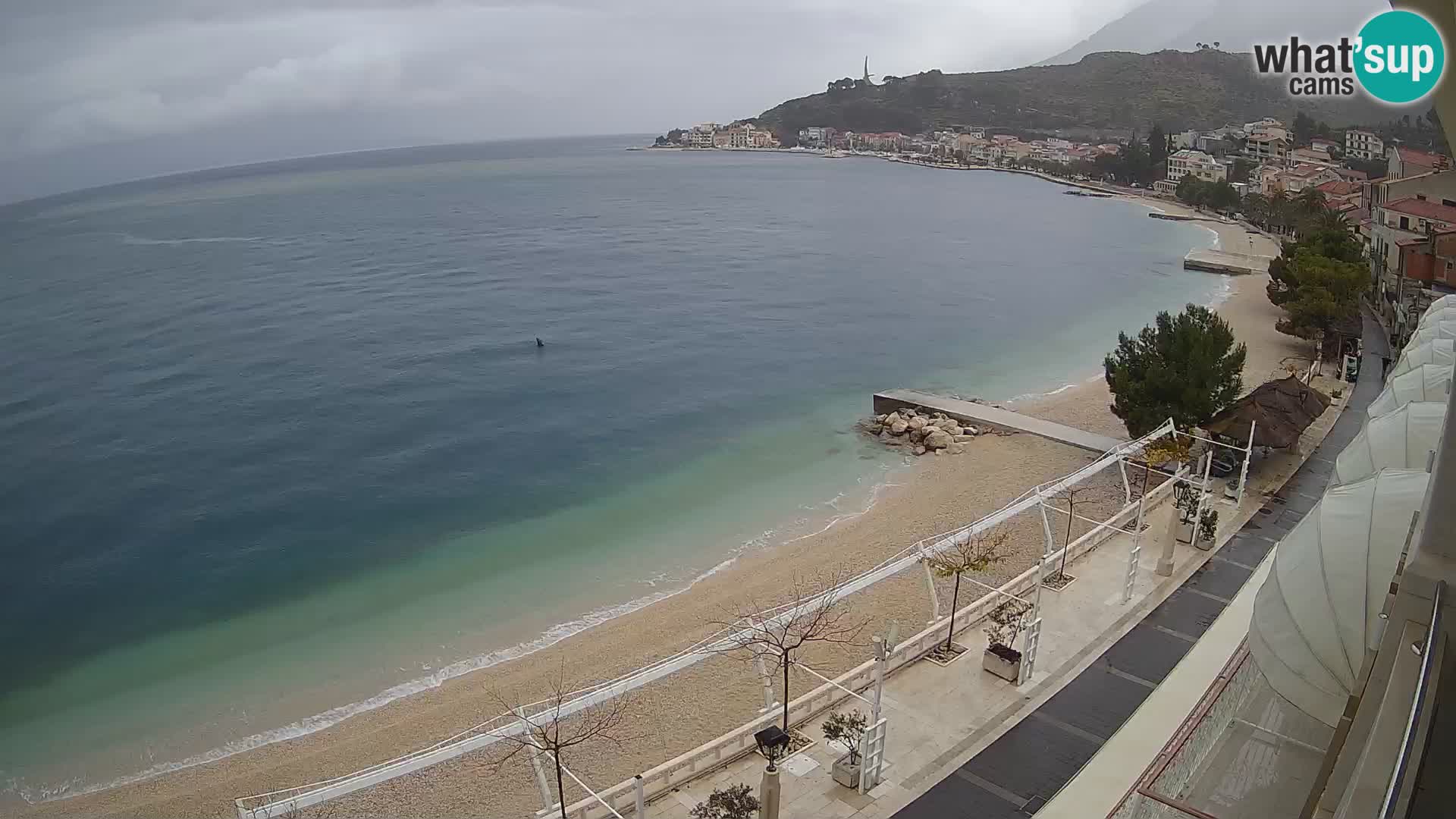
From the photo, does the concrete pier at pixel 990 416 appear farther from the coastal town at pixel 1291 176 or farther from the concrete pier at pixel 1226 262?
the concrete pier at pixel 1226 262

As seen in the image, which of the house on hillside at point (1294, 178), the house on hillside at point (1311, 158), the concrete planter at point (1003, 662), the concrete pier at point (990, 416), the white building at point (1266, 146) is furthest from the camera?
the white building at point (1266, 146)

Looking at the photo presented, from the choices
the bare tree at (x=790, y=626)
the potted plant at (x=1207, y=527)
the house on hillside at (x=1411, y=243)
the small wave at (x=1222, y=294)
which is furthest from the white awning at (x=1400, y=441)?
the small wave at (x=1222, y=294)

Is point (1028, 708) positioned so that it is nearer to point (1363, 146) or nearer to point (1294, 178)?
point (1294, 178)

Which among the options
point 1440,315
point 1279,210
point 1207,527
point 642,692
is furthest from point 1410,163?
point 642,692

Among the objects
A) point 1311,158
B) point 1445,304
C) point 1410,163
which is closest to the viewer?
point 1445,304

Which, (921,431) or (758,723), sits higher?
(758,723)

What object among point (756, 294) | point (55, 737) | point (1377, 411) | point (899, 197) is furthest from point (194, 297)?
point (899, 197)
